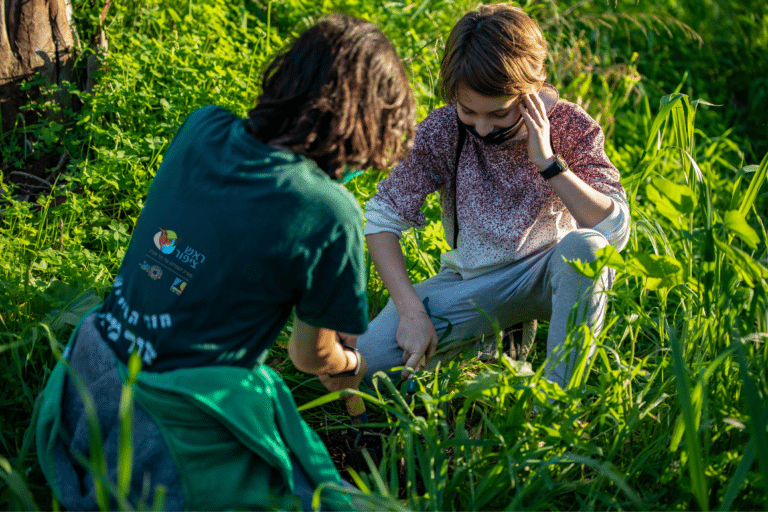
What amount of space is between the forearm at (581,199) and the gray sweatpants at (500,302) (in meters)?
0.09

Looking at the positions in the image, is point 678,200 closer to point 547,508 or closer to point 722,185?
point 547,508

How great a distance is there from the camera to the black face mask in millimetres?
1891

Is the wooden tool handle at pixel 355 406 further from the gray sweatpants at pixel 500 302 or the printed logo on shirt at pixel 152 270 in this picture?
the printed logo on shirt at pixel 152 270

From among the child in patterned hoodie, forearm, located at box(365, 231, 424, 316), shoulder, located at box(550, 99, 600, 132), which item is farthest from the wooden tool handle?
shoulder, located at box(550, 99, 600, 132)

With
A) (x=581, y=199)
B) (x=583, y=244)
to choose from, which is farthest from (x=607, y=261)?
(x=581, y=199)

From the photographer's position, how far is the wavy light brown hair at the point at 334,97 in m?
1.25

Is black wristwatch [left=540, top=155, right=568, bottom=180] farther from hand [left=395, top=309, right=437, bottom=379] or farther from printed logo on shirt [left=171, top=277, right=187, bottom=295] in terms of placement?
printed logo on shirt [left=171, top=277, right=187, bottom=295]

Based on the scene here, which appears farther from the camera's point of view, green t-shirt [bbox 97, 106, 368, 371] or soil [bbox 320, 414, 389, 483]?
soil [bbox 320, 414, 389, 483]

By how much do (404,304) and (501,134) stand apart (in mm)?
609

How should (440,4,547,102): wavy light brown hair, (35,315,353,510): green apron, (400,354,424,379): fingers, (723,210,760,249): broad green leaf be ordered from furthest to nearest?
(400,354,424,379): fingers < (440,4,547,102): wavy light brown hair < (723,210,760,249): broad green leaf < (35,315,353,510): green apron

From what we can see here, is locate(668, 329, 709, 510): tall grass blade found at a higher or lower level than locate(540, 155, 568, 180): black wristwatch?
lower

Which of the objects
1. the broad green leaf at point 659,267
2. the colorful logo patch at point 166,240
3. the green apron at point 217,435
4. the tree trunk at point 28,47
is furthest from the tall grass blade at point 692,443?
the tree trunk at point 28,47

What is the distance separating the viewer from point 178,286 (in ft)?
3.97

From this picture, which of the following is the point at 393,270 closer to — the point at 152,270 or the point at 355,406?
the point at 355,406
